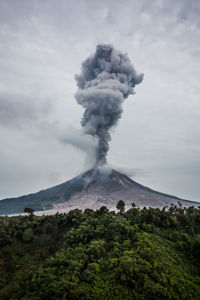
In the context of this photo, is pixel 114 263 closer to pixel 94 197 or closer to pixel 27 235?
pixel 27 235

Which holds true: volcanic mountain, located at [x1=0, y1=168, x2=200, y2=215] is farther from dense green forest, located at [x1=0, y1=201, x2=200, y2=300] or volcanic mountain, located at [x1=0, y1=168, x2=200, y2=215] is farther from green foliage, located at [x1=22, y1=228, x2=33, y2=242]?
dense green forest, located at [x1=0, y1=201, x2=200, y2=300]

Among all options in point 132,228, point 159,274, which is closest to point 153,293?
point 159,274

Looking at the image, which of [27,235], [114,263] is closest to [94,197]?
[27,235]

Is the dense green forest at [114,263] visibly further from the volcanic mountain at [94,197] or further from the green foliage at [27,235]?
the volcanic mountain at [94,197]

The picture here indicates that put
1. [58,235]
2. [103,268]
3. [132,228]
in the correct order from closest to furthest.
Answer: [103,268] → [132,228] → [58,235]

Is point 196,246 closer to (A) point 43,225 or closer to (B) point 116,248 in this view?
(B) point 116,248

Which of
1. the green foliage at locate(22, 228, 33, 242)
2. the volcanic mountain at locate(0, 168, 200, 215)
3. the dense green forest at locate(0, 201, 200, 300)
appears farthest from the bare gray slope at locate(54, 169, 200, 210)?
the dense green forest at locate(0, 201, 200, 300)
